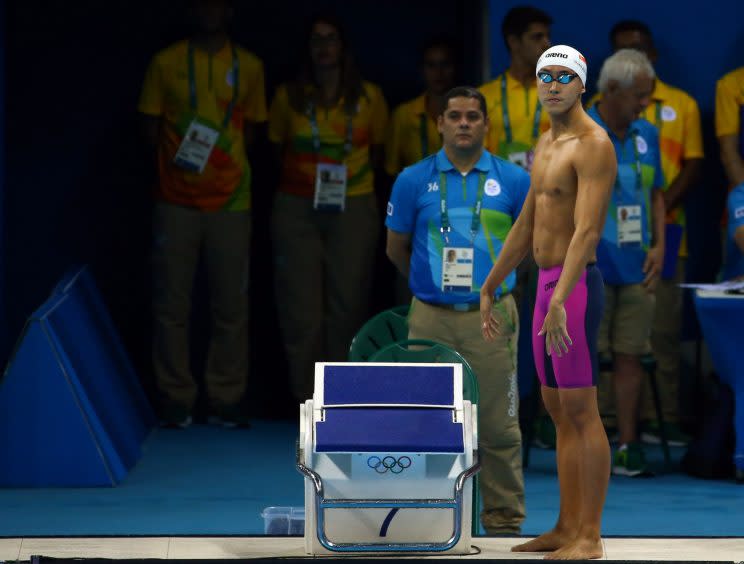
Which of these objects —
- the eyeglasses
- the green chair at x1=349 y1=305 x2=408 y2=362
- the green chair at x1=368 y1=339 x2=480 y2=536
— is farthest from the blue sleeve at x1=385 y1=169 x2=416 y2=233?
the eyeglasses

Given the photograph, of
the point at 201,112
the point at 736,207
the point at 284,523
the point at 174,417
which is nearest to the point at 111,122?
the point at 201,112

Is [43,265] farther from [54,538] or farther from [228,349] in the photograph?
[54,538]

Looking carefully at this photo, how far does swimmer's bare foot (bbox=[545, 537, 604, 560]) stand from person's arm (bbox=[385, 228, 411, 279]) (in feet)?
5.64

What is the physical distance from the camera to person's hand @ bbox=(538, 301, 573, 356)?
5.12m

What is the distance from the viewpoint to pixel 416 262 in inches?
260

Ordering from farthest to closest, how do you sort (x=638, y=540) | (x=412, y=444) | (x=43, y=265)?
(x=43, y=265) < (x=638, y=540) < (x=412, y=444)


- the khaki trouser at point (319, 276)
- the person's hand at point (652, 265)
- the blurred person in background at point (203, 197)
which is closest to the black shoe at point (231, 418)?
the blurred person in background at point (203, 197)

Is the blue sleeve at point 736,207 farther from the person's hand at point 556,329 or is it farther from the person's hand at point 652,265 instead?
the person's hand at point 556,329

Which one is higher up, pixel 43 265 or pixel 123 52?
pixel 123 52

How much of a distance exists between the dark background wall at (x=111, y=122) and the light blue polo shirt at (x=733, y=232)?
1.70m

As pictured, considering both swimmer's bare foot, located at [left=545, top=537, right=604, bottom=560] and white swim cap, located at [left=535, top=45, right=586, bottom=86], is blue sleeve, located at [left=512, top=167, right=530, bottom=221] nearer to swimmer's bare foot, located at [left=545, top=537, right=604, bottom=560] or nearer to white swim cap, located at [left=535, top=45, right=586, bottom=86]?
white swim cap, located at [left=535, top=45, right=586, bottom=86]

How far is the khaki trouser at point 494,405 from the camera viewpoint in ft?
21.2

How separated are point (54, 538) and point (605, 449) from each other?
1.79m

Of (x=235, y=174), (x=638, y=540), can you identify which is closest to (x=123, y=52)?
(x=235, y=174)
